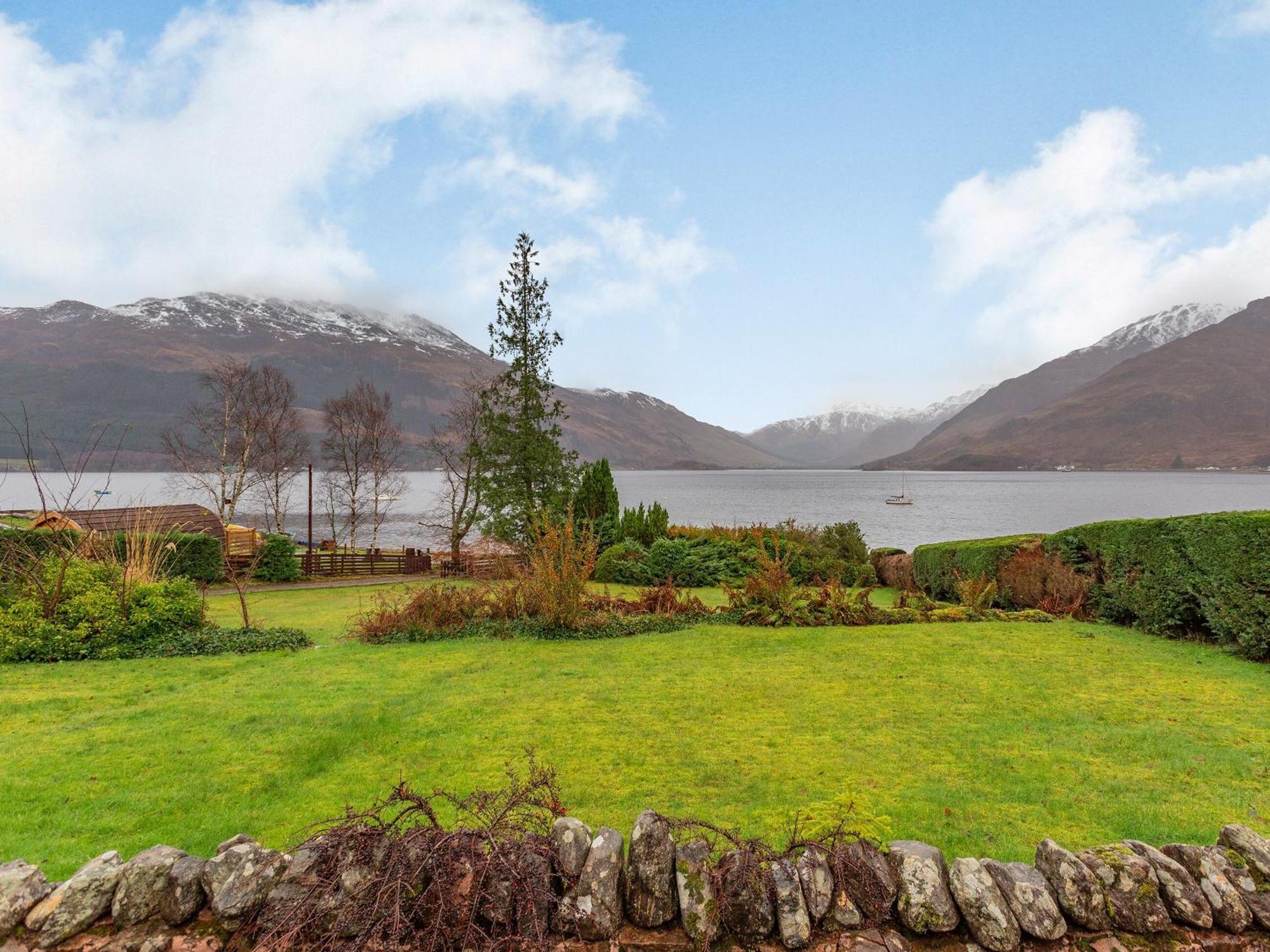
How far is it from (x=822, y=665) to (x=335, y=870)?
6010mm

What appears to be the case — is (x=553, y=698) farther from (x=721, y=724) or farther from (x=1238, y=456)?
(x=1238, y=456)

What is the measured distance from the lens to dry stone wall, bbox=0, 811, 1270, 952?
84.8 inches

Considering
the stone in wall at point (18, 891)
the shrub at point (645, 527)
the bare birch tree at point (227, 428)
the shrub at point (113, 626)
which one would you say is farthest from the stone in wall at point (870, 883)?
the bare birch tree at point (227, 428)

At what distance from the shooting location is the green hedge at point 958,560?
1185cm

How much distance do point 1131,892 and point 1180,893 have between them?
8.0 inches

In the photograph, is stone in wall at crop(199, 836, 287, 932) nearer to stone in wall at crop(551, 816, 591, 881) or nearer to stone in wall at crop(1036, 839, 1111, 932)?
stone in wall at crop(551, 816, 591, 881)

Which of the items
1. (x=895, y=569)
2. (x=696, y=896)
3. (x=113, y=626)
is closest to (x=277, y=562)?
(x=113, y=626)

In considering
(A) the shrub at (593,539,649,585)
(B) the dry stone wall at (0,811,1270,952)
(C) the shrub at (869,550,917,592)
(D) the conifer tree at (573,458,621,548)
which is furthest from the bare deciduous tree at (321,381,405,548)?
(B) the dry stone wall at (0,811,1270,952)

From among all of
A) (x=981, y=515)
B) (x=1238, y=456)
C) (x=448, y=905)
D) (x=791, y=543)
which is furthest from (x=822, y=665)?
(x=1238, y=456)

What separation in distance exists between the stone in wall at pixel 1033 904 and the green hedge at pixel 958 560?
10.1m

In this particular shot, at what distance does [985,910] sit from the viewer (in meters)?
2.20

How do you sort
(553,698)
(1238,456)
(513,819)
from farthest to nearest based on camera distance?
(1238,456)
(553,698)
(513,819)

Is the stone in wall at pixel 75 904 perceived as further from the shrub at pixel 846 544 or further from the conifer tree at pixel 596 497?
the conifer tree at pixel 596 497

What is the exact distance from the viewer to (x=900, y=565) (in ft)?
55.3
